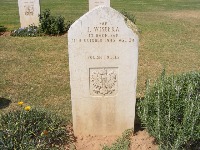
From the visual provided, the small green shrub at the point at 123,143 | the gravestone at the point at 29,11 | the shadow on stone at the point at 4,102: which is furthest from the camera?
the gravestone at the point at 29,11

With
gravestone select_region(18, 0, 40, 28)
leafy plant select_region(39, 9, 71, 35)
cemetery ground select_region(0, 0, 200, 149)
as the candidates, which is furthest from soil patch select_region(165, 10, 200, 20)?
gravestone select_region(18, 0, 40, 28)

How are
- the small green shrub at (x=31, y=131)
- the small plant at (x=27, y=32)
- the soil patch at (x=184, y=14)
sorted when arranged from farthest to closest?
the soil patch at (x=184, y=14) → the small plant at (x=27, y=32) → the small green shrub at (x=31, y=131)

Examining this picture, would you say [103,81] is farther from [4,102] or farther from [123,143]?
[4,102]

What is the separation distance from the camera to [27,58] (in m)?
8.96

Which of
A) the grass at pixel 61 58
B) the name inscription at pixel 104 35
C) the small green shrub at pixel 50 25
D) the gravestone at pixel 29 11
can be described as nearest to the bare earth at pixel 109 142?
the grass at pixel 61 58

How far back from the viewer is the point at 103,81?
4.53m

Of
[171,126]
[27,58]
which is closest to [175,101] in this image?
[171,126]

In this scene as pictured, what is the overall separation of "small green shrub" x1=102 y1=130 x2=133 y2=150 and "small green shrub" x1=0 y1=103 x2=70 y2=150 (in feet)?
2.38

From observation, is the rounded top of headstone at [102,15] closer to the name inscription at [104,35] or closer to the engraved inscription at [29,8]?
the name inscription at [104,35]

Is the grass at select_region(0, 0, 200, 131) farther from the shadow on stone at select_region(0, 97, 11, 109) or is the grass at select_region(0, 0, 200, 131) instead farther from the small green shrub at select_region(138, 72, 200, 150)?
the small green shrub at select_region(138, 72, 200, 150)

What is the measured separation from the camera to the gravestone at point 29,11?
12.0 meters

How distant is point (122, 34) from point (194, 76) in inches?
51.7

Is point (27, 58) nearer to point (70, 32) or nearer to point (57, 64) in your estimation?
point (57, 64)

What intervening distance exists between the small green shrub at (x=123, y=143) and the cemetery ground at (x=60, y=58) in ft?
0.71
